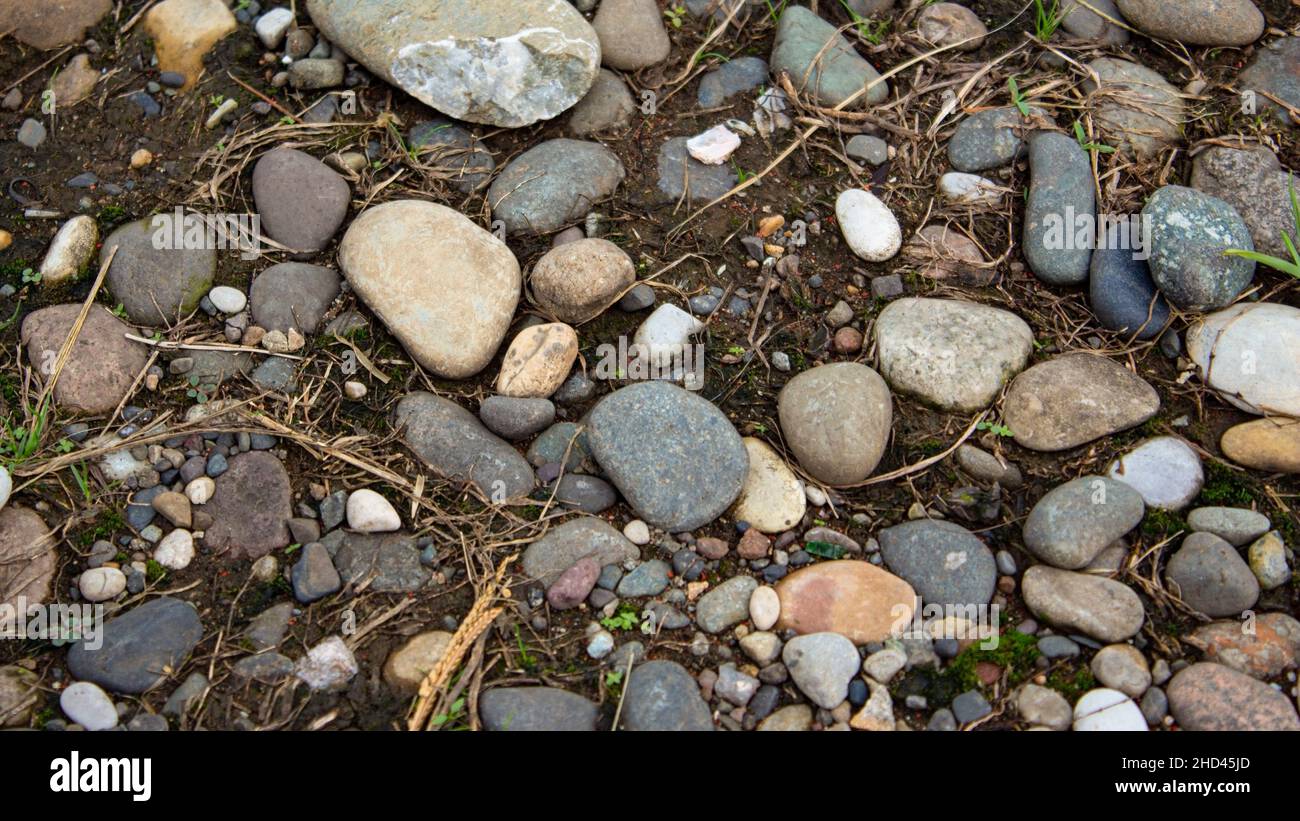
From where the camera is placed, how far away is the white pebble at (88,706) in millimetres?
2641

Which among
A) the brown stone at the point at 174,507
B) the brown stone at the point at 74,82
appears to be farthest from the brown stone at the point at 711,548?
the brown stone at the point at 74,82

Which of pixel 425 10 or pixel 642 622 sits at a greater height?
pixel 425 10

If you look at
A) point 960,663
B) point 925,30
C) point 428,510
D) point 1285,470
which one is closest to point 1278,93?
point 925,30

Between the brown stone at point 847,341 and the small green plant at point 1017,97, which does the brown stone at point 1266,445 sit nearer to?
the brown stone at point 847,341

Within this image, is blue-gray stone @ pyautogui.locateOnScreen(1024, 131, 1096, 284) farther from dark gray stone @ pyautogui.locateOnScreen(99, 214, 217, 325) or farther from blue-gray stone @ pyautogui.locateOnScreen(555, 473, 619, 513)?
dark gray stone @ pyautogui.locateOnScreen(99, 214, 217, 325)

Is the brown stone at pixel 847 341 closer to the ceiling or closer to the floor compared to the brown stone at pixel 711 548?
closer to the ceiling

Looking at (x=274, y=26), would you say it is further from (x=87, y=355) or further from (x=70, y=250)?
(x=87, y=355)

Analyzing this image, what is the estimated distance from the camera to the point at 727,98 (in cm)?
388

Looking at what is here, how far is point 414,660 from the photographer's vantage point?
8.98 feet

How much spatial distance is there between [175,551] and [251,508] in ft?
0.83

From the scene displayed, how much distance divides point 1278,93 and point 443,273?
132 inches

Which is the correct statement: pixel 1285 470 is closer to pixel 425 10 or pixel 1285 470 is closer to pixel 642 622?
pixel 642 622

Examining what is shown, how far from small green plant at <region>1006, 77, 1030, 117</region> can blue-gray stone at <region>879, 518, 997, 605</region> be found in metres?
1.76

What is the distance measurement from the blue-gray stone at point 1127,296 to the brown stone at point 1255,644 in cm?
105
